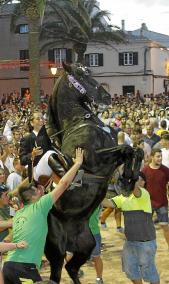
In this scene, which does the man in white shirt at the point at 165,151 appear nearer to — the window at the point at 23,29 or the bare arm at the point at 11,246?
the bare arm at the point at 11,246

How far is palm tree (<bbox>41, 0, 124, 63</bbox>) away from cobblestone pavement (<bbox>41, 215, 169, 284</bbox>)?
27.7m

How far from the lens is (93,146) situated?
5332 mm

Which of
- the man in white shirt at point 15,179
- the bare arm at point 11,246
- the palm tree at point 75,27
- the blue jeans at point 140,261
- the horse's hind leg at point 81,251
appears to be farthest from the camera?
the palm tree at point 75,27

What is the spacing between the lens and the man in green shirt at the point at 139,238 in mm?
Answer: 5859

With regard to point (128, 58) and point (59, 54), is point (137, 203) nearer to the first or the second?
point (59, 54)

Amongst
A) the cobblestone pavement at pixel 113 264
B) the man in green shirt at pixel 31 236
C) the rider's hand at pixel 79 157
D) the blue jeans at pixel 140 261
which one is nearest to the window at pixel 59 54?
the cobblestone pavement at pixel 113 264

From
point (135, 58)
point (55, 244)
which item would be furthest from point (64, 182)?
point (135, 58)

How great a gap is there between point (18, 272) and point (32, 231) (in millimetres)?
381

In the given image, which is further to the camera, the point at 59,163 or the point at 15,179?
the point at 15,179

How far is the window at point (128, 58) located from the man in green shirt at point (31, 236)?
45.3 m

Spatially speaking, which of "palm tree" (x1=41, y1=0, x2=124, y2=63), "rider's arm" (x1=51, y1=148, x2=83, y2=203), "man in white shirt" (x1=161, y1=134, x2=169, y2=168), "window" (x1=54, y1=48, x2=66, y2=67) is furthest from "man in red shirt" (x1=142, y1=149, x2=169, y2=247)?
"window" (x1=54, y1=48, x2=66, y2=67)

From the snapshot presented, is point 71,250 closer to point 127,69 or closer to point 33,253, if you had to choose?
point 33,253

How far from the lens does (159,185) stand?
8297 mm

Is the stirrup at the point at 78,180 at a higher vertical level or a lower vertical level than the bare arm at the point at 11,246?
higher
